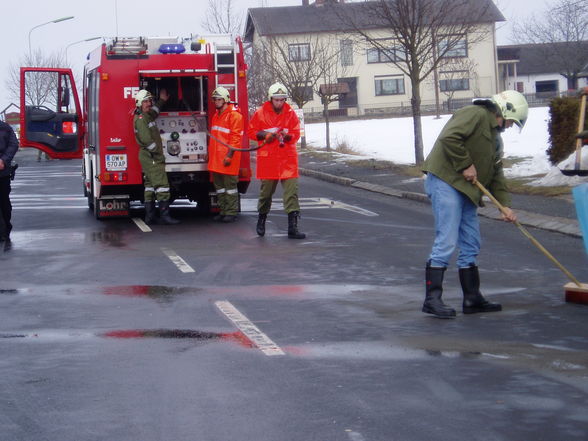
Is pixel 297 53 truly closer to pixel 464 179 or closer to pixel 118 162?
pixel 118 162

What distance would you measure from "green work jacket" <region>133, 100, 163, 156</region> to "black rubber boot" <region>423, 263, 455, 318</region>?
304 inches

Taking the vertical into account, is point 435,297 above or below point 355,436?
above

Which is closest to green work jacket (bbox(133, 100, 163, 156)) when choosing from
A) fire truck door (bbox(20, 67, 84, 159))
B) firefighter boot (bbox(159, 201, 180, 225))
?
firefighter boot (bbox(159, 201, 180, 225))

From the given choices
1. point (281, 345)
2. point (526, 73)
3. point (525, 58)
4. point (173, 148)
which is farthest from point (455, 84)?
point (281, 345)

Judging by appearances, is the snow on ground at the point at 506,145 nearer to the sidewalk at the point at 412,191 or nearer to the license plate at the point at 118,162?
the sidewalk at the point at 412,191

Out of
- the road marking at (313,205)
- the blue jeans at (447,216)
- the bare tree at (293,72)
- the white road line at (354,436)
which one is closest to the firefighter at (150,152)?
the road marking at (313,205)

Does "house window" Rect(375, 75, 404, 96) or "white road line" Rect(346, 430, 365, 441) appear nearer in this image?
"white road line" Rect(346, 430, 365, 441)

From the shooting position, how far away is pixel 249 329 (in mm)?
7699

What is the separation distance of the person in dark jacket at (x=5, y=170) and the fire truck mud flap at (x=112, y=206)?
7.48ft

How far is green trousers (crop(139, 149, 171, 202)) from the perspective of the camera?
15.3 meters

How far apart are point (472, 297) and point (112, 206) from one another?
29.3 feet

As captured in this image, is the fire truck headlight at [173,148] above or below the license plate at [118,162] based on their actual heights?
above

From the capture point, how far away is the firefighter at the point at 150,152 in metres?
15.2

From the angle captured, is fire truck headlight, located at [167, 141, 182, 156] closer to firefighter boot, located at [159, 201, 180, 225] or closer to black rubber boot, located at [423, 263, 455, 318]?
firefighter boot, located at [159, 201, 180, 225]
